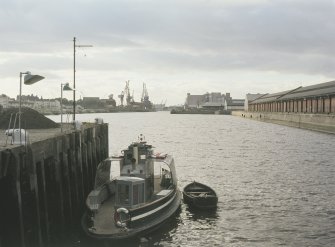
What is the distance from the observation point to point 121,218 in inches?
811

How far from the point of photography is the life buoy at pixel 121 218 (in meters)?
20.4

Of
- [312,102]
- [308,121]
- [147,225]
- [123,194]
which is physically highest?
[312,102]

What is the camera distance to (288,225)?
25.7 m

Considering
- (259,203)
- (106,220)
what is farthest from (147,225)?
(259,203)

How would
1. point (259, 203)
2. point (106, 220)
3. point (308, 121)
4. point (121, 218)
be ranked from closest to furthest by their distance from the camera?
point (121, 218) < point (106, 220) < point (259, 203) < point (308, 121)

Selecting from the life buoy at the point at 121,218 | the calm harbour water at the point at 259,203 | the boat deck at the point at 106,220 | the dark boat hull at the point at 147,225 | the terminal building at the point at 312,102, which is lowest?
the calm harbour water at the point at 259,203

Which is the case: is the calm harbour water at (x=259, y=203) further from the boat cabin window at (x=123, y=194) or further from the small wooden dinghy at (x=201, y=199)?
the boat cabin window at (x=123, y=194)

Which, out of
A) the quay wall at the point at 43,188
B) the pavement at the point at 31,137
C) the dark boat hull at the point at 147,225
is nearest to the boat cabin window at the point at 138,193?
the dark boat hull at the point at 147,225

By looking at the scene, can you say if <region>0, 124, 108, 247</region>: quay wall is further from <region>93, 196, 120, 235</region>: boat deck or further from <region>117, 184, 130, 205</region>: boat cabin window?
<region>117, 184, 130, 205</region>: boat cabin window

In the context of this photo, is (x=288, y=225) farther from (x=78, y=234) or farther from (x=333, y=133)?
(x=333, y=133)

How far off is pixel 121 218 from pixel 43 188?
4013 mm

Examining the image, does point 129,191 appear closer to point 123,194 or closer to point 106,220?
point 123,194

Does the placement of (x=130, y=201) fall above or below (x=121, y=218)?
above

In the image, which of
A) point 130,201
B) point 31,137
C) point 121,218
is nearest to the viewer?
point 121,218
